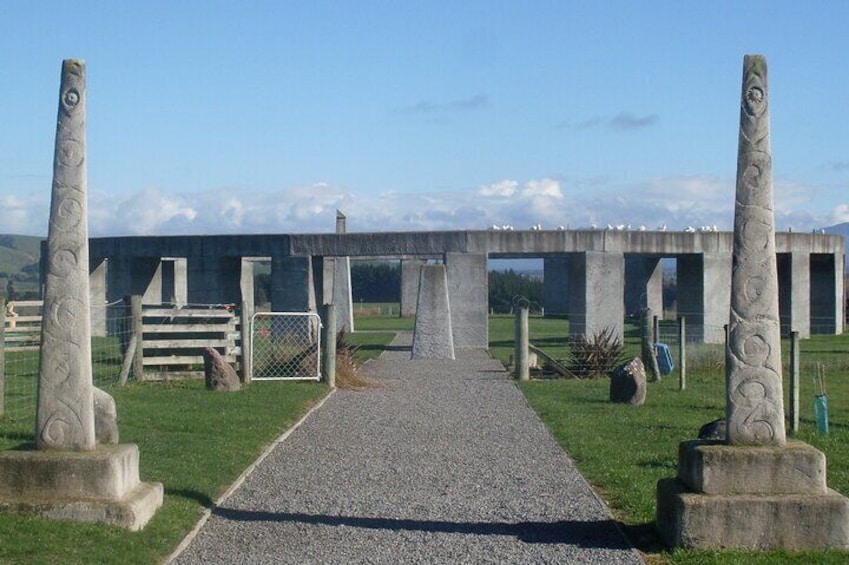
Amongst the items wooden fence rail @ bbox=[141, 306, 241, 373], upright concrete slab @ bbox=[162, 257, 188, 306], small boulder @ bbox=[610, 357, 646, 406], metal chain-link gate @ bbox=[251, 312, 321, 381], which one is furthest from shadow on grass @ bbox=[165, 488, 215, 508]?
upright concrete slab @ bbox=[162, 257, 188, 306]

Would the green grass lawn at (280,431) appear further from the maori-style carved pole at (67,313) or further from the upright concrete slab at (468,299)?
the upright concrete slab at (468,299)

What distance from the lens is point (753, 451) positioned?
853 cm

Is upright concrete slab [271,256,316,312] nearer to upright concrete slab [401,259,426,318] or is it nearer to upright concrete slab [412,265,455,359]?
upright concrete slab [412,265,455,359]

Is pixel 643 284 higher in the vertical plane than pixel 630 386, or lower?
A: higher

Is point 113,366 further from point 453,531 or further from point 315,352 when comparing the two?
point 453,531

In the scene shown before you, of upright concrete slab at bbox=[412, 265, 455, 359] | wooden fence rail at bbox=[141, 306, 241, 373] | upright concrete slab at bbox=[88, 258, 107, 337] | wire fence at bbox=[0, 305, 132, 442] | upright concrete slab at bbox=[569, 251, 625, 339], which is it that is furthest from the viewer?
upright concrete slab at bbox=[88, 258, 107, 337]

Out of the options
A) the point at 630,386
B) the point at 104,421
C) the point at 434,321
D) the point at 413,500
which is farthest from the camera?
the point at 434,321

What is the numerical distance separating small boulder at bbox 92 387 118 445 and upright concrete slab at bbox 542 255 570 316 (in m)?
46.1

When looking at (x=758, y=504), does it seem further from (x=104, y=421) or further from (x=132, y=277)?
(x=132, y=277)

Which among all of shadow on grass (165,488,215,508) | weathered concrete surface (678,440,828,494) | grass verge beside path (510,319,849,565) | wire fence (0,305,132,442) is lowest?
grass verge beside path (510,319,849,565)

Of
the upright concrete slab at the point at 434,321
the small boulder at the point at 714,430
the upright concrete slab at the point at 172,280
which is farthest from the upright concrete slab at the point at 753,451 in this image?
the upright concrete slab at the point at 172,280

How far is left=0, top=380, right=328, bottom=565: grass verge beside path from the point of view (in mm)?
8141

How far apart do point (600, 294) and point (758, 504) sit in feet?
86.4

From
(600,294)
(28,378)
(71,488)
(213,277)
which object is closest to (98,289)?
(213,277)
